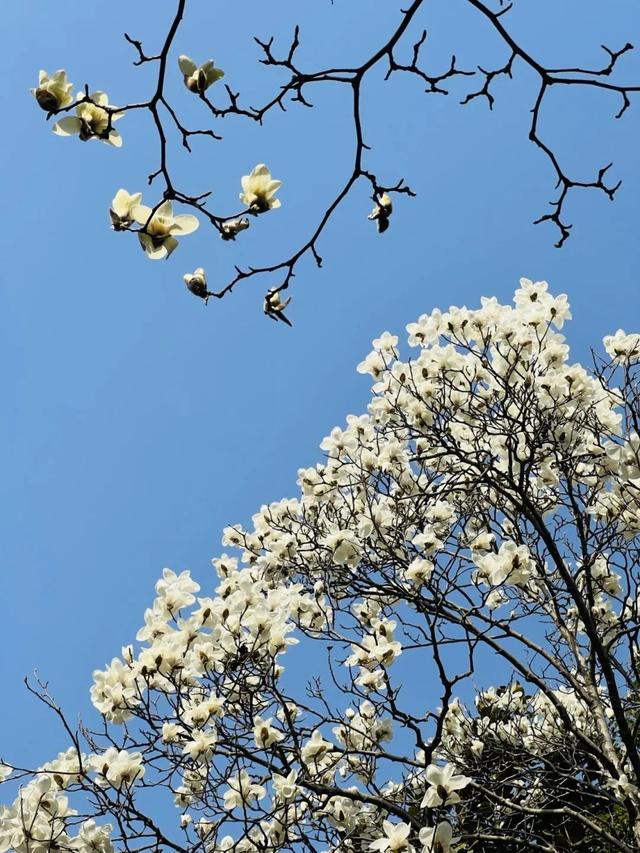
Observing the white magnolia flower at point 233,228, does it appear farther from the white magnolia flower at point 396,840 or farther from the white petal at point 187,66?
the white magnolia flower at point 396,840

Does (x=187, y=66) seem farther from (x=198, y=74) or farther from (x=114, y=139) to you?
(x=114, y=139)

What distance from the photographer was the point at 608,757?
15.3 ft

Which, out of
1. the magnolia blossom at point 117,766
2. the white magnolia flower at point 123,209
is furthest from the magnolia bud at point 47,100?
the magnolia blossom at point 117,766

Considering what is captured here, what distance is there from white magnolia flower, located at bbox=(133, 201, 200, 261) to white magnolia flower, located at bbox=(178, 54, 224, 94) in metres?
0.32

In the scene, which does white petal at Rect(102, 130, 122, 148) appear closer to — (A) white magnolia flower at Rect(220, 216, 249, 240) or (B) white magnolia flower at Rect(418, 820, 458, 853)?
(A) white magnolia flower at Rect(220, 216, 249, 240)

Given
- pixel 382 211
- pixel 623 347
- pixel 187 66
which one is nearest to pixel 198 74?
pixel 187 66

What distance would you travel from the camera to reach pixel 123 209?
1.91 metres

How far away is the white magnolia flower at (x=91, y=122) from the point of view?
181 centimetres

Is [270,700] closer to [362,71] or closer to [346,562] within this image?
[346,562]

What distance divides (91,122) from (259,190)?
1.47ft

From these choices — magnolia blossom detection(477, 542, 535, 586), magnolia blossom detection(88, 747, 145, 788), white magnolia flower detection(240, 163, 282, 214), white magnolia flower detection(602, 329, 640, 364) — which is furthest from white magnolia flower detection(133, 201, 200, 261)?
white magnolia flower detection(602, 329, 640, 364)

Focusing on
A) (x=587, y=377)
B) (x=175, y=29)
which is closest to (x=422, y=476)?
(x=587, y=377)

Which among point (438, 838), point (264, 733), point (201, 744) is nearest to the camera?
point (438, 838)

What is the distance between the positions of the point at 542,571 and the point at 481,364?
5.22 ft
